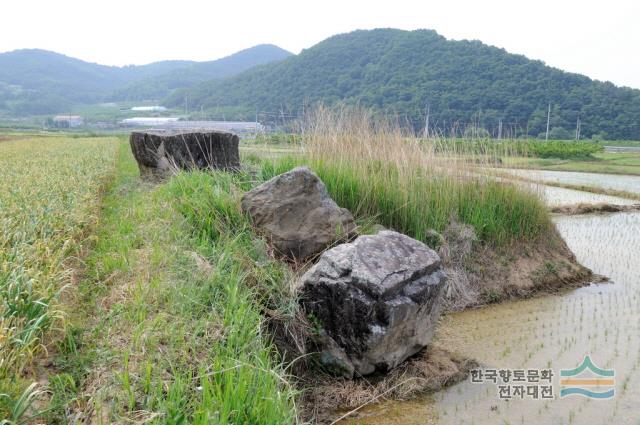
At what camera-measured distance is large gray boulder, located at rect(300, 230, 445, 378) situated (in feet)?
12.5

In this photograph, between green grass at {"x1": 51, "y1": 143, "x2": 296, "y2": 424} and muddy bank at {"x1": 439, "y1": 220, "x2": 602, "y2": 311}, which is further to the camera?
muddy bank at {"x1": 439, "y1": 220, "x2": 602, "y2": 311}

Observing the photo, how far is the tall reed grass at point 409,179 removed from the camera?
609 centimetres

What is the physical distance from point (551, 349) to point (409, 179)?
268 cm

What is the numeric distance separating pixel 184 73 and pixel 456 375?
104536 mm

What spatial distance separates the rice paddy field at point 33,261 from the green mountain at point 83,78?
82112mm

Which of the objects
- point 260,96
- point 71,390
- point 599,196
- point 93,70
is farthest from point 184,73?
point 71,390

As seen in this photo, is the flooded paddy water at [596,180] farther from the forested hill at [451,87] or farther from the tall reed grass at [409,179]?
the tall reed grass at [409,179]

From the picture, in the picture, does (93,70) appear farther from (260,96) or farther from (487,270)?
(487,270)

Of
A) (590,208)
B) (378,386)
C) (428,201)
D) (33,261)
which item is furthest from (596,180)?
(33,261)

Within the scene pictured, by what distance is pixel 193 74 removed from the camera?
99500 millimetres

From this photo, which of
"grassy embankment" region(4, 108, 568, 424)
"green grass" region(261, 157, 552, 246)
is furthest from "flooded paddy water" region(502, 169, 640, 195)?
"grassy embankment" region(4, 108, 568, 424)

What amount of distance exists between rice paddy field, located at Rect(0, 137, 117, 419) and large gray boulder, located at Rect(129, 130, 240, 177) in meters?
1.08

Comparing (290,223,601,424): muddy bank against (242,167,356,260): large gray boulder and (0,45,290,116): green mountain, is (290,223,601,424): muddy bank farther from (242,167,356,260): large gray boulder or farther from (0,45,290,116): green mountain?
(0,45,290,116): green mountain

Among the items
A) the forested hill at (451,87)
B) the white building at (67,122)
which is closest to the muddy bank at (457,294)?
the forested hill at (451,87)
